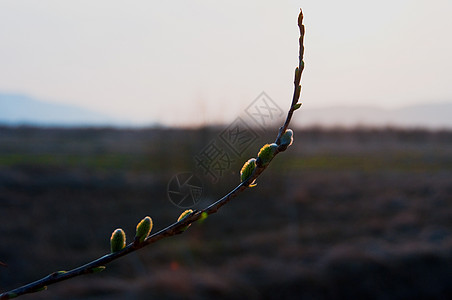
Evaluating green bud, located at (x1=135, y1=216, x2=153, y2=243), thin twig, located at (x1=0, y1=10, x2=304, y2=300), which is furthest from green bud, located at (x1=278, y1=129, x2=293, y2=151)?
green bud, located at (x1=135, y1=216, x2=153, y2=243)

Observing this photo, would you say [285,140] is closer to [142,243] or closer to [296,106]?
[296,106]

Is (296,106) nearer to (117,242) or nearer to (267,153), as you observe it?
(267,153)

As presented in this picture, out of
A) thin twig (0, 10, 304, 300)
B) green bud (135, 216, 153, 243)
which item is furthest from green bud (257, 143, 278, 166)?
green bud (135, 216, 153, 243)

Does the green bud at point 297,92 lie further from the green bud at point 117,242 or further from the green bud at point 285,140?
the green bud at point 117,242

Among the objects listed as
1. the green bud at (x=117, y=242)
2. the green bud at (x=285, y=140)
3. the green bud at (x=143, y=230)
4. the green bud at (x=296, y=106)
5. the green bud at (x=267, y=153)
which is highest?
the green bud at (x=296, y=106)

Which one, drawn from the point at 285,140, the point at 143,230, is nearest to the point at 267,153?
the point at 285,140

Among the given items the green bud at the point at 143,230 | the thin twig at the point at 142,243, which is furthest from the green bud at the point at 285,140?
the green bud at the point at 143,230

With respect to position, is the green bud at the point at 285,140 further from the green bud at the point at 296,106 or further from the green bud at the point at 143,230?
the green bud at the point at 143,230

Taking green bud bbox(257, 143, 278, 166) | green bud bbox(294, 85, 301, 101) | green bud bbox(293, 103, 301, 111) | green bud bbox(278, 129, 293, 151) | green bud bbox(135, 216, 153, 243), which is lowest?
green bud bbox(135, 216, 153, 243)

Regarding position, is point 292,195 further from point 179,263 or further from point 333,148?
point 333,148

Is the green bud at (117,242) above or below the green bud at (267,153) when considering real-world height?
below

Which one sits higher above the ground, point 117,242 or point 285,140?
point 285,140

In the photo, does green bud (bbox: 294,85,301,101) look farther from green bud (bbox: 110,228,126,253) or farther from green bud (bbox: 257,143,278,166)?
green bud (bbox: 110,228,126,253)

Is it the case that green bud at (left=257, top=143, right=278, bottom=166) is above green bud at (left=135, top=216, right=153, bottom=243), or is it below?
above
